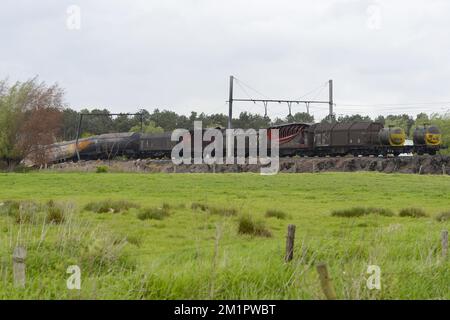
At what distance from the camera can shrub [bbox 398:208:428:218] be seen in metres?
24.4

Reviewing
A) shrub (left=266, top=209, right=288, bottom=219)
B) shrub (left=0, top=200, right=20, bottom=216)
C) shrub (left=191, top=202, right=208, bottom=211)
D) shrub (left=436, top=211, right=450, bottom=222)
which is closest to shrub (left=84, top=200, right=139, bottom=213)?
shrub (left=191, top=202, right=208, bottom=211)

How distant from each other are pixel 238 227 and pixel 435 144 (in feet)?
150

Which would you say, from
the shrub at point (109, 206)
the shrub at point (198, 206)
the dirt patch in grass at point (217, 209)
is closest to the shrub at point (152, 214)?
the shrub at point (109, 206)

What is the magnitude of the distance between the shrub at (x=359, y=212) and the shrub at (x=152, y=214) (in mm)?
5885

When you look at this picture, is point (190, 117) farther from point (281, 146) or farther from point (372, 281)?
point (372, 281)

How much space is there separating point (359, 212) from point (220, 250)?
1055 cm

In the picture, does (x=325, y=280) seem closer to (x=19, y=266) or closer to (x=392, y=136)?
(x=19, y=266)

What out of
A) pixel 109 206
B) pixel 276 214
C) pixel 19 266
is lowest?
pixel 276 214

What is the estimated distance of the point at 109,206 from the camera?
81.1 feet

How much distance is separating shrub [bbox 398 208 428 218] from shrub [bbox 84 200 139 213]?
31.8ft

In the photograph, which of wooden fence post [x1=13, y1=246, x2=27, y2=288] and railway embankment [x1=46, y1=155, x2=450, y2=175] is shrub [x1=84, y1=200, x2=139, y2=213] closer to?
wooden fence post [x1=13, y1=246, x2=27, y2=288]

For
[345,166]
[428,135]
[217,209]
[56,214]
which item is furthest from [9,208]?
[428,135]

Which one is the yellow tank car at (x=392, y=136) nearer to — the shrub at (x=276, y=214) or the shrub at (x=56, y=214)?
the shrub at (x=276, y=214)

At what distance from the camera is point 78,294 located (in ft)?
29.6
